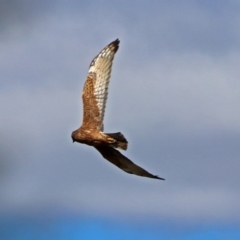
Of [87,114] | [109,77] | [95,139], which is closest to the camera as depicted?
[95,139]

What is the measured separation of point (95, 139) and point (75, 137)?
0.62m

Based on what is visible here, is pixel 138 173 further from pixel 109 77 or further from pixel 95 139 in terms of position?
pixel 109 77

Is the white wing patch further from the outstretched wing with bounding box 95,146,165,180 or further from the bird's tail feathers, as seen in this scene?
the bird's tail feathers

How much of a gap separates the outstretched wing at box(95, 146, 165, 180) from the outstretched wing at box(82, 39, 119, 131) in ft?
4.75

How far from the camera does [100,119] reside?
85.8 ft

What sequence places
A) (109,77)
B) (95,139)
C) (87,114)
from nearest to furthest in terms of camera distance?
(95,139) → (87,114) → (109,77)

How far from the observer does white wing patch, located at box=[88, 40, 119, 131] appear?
2739 centimetres

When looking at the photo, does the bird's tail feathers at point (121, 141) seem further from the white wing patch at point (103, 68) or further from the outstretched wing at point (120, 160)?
the white wing patch at point (103, 68)

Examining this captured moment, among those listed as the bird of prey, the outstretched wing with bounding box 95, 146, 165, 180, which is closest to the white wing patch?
the bird of prey

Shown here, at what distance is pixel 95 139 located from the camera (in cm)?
2400

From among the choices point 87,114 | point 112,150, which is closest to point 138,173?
point 112,150

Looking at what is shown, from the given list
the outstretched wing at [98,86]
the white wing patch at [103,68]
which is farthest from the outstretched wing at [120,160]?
the white wing patch at [103,68]

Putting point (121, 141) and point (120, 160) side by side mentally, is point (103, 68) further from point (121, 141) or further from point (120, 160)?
point (121, 141)

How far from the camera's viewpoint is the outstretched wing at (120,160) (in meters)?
24.4
